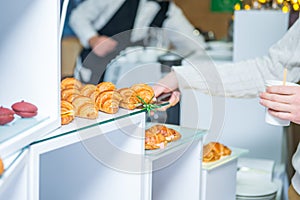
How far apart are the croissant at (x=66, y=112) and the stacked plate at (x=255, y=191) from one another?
34.1 inches

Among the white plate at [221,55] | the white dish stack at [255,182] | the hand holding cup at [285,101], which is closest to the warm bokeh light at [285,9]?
the white plate at [221,55]

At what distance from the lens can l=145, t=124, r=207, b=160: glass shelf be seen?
113 cm

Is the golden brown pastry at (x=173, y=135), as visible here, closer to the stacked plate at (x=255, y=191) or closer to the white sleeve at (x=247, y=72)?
the white sleeve at (x=247, y=72)

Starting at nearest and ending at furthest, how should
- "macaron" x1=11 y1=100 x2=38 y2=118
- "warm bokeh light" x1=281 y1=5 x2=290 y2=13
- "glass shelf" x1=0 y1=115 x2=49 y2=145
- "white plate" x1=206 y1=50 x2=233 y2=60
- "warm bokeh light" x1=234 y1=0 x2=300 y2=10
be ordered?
"glass shelf" x1=0 y1=115 x2=49 y2=145
"macaron" x1=11 y1=100 x2=38 y2=118
"warm bokeh light" x1=281 y1=5 x2=290 y2=13
"warm bokeh light" x1=234 y1=0 x2=300 y2=10
"white plate" x1=206 y1=50 x2=233 y2=60

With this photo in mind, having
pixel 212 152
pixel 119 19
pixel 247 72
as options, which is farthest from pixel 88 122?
pixel 119 19

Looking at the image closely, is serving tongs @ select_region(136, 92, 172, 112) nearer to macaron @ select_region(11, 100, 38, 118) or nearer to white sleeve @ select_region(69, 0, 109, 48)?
macaron @ select_region(11, 100, 38, 118)

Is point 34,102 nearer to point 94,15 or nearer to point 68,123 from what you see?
point 68,123

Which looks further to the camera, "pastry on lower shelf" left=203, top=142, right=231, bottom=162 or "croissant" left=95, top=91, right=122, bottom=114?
"pastry on lower shelf" left=203, top=142, right=231, bottom=162

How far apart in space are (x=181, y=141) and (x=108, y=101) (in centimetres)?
22

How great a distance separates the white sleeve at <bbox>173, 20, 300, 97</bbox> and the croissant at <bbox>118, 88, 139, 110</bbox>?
0.31 meters

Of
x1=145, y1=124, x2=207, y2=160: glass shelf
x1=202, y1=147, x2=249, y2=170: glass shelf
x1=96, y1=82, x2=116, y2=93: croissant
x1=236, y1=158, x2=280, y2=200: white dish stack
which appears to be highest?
x1=96, y1=82, x2=116, y2=93: croissant

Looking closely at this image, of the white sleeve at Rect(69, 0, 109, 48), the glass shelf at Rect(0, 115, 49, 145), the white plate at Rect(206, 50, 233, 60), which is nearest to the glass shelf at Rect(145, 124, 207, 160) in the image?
the glass shelf at Rect(0, 115, 49, 145)

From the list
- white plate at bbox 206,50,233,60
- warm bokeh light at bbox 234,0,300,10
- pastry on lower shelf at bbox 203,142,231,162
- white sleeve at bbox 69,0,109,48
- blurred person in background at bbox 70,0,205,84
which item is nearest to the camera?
pastry on lower shelf at bbox 203,142,231,162

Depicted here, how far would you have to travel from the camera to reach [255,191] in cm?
179
